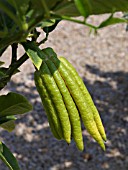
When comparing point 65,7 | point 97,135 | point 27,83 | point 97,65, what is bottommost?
point 97,65

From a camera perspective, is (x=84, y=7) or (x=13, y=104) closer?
(x=84, y=7)

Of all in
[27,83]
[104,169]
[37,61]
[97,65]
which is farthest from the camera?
[97,65]

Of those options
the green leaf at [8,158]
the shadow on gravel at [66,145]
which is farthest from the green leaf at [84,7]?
the shadow on gravel at [66,145]

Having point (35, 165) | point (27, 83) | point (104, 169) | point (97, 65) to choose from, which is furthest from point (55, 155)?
point (97, 65)

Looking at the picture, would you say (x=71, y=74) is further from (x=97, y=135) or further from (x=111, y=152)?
(x=111, y=152)

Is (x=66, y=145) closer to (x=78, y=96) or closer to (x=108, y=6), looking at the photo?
(x=78, y=96)

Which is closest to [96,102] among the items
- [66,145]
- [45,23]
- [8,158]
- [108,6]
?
[66,145]
